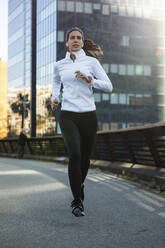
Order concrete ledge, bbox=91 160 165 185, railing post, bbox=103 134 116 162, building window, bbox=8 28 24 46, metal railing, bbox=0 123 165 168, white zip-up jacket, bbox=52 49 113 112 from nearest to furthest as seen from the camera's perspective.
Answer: white zip-up jacket, bbox=52 49 113 112 < concrete ledge, bbox=91 160 165 185 < metal railing, bbox=0 123 165 168 < railing post, bbox=103 134 116 162 < building window, bbox=8 28 24 46

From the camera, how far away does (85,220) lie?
424cm

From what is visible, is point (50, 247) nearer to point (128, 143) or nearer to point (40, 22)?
point (128, 143)

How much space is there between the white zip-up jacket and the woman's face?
0.05 meters

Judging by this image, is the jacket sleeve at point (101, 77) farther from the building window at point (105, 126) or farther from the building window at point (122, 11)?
the building window at point (122, 11)

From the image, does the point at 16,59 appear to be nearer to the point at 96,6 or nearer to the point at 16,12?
the point at 16,12

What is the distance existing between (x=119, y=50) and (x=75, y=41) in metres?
60.9

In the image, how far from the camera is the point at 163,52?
217 feet

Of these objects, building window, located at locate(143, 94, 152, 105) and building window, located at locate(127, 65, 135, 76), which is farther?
building window, located at locate(143, 94, 152, 105)

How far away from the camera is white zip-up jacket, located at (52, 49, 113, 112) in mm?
4588

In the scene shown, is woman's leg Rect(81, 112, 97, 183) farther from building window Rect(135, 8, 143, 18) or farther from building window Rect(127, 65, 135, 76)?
building window Rect(135, 8, 143, 18)

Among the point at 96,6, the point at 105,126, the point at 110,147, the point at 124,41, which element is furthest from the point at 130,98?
the point at 110,147


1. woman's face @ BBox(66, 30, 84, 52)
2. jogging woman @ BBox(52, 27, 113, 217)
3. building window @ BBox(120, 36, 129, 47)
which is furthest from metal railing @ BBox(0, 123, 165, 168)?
building window @ BBox(120, 36, 129, 47)

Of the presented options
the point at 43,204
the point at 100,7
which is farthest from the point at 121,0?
the point at 43,204

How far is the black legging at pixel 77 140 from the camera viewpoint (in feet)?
14.5
